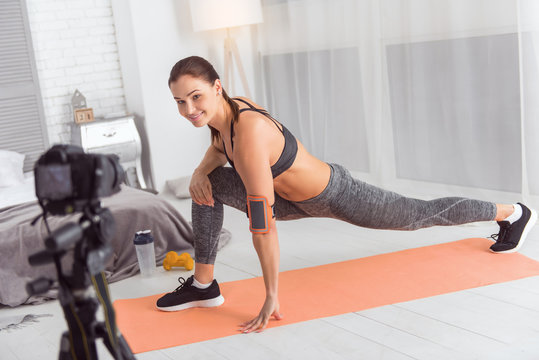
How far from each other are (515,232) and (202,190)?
140 centimetres

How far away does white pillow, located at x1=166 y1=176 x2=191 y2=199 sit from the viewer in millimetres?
4777

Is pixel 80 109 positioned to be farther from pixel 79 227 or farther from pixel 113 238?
pixel 79 227

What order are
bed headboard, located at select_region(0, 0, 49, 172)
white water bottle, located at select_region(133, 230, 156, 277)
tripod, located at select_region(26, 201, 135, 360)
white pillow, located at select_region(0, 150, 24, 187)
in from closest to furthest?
1. tripod, located at select_region(26, 201, 135, 360)
2. white water bottle, located at select_region(133, 230, 156, 277)
3. white pillow, located at select_region(0, 150, 24, 187)
4. bed headboard, located at select_region(0, 0, 49, 172)

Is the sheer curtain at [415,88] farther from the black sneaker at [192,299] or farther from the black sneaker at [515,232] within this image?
the black sneaker at [192,299]

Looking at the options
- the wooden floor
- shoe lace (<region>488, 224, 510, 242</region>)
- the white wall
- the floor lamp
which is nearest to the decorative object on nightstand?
the white wall

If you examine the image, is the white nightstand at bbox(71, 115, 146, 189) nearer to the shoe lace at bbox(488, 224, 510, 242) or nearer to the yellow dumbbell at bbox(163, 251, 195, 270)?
the yellow dumbbell at bbox(163, 251, 195, 270)

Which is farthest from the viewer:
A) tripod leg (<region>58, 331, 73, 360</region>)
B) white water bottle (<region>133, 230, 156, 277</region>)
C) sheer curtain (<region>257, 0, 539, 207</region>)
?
sheer curtain (<region>257, 0, 539, 207</region>)

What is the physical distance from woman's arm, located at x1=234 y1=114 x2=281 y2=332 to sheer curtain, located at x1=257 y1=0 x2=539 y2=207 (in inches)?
66.7

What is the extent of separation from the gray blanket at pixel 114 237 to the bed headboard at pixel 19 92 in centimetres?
174

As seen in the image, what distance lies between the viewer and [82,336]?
4.46 ft

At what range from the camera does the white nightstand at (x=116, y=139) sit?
4738 mm

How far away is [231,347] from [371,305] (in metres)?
0.58

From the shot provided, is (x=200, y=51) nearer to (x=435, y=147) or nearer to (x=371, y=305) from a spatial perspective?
(x=435, y=147)

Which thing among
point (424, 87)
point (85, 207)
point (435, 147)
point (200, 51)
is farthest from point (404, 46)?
point (85, 207)
